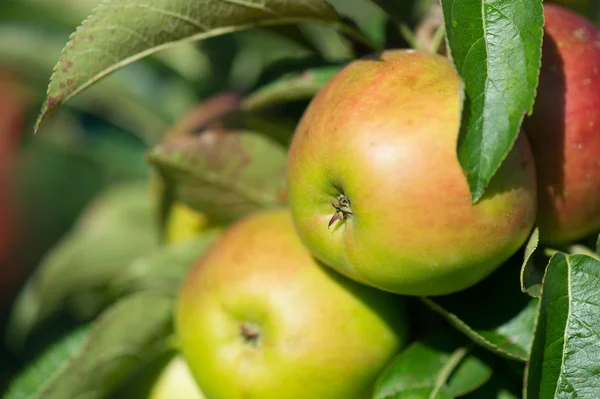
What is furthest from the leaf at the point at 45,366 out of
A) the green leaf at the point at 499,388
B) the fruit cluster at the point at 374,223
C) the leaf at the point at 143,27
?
the green leaf at the point at 499,388

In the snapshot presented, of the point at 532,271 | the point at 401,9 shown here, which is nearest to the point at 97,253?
the point at 401,9

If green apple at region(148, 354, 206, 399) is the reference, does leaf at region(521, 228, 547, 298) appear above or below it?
above

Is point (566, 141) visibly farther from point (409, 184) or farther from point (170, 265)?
point (170, 265)

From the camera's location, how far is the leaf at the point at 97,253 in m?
1.18

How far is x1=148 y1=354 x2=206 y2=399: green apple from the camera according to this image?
0.88m

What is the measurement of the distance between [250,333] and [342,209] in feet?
0.62

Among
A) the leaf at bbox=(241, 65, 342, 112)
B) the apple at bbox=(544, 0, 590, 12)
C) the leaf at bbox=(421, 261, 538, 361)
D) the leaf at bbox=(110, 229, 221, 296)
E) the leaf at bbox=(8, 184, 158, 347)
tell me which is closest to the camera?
the leaf at bbox=(421, 261, 538, 361)

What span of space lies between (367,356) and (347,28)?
0.33 metres

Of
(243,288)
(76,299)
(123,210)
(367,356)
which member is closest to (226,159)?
(243,288)

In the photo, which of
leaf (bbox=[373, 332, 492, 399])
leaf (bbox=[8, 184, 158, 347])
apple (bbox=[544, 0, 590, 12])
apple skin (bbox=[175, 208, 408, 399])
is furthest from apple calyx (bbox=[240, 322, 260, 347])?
apple (bbox=[544, 0, 590, 12])

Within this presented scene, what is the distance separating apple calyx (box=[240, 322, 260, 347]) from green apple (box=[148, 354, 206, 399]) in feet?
0.48

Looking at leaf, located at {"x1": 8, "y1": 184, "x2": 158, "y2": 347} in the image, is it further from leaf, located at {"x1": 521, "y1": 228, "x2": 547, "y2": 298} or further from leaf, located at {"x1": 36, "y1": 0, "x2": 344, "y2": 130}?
leaf, located at {"x1": 521, "y1": 228, "x2": 547, "y2": 298}

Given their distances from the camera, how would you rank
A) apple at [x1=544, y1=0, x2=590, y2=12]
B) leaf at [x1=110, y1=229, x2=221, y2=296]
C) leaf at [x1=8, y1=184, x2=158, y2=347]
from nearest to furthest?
1. leaf at [x1=110, y1=229, x2=221, y2=296]
2. apple at [x1=544, y1=0, x2=590, y2=12]
3. leaf at [x1=8, y1=184, x2=158, y2=347]

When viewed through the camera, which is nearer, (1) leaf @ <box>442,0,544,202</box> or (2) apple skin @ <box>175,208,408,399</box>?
(1) leaf @ <box>442,0,544,202</box>
